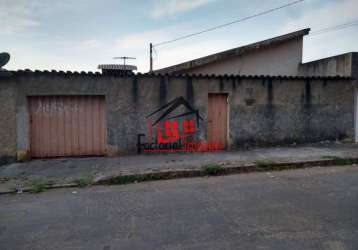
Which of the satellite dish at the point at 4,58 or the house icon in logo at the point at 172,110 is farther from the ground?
the satellite dish at the point at 4,58

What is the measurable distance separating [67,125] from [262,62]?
9.49 m

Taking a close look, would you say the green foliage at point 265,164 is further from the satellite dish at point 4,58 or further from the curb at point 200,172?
the satellite dish at point 4,58

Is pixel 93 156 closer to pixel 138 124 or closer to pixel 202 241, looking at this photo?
pixel 138 124

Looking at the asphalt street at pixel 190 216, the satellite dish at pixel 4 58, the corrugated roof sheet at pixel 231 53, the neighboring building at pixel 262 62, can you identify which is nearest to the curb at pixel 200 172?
the asphalt street at pixel 190 216

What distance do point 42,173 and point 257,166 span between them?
17.8 ft

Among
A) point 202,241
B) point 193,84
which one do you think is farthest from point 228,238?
point 193,84

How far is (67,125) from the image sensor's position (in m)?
7.66

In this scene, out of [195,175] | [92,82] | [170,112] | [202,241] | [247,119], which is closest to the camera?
[202,241]

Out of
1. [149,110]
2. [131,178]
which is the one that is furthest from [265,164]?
[149,110]

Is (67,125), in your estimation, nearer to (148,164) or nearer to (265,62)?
(148,164)

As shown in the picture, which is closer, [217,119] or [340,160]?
[340,160]

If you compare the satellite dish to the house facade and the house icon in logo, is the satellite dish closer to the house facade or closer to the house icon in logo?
the house facade

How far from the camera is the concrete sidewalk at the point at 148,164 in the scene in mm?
5738

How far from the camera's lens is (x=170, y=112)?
26.5 ft
